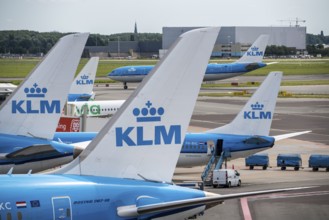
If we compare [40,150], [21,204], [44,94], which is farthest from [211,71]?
[21,204]

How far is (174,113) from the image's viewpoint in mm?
21312

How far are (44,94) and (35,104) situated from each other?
0.60 metres

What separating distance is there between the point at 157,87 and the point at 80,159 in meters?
2.57

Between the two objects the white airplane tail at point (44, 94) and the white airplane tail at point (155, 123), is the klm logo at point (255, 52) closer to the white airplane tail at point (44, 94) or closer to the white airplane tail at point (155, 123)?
the white airplane tail at point (44, 94)

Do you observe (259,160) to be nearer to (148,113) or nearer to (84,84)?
(148,113)

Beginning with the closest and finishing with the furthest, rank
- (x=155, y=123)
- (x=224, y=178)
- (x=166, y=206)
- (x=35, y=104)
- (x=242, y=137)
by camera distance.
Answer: (x=166, y=206)
(x=155, y=123)
(x=35, y=104)
(x=224, y=178)
(x=242, y=137)

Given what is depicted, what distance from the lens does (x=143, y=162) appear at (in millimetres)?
21047

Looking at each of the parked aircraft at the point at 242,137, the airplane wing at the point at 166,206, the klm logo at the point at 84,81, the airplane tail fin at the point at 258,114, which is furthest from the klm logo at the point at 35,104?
the klm logo at the point at 84,81

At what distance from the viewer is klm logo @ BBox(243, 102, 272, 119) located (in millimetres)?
56969

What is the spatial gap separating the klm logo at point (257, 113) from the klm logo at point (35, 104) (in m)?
25.5

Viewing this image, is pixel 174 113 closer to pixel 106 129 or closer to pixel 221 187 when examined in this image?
pixel 106 129

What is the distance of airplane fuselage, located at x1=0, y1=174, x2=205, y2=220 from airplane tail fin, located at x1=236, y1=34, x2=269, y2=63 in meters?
133

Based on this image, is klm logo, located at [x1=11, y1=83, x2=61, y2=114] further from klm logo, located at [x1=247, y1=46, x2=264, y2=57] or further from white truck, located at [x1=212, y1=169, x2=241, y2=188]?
klm logo, located at [x1=247, y1=46, x2=264, y2=57]

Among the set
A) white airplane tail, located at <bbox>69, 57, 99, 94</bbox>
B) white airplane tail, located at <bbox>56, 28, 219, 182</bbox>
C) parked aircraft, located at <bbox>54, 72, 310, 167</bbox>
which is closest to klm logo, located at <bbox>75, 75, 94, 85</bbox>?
white airplane tail, located at <bbox>69, 57, 99, 94</bbox>
